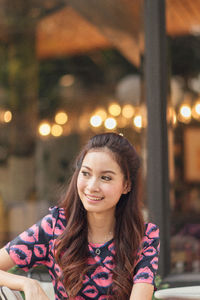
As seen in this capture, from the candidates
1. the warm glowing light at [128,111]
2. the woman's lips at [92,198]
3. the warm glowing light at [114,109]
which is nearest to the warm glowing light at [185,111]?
the warm glowing light at [128,111]

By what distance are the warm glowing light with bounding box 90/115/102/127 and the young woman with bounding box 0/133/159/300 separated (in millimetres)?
6321

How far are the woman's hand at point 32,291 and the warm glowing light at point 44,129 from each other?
21.1ft

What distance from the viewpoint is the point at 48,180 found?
779 centimetres

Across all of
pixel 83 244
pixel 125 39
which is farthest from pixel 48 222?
pixel 125 39

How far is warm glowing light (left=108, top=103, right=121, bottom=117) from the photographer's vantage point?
8047 mm

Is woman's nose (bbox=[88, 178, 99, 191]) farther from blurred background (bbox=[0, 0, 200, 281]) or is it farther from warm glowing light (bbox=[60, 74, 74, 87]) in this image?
warm glowing light (bbox=[60, 74, 74, 87])

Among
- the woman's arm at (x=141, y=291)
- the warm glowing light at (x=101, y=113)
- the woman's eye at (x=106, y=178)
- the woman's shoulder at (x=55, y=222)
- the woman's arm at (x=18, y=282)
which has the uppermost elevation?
the warm glowing light at (x=101, y=113)

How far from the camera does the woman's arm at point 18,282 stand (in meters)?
1.48

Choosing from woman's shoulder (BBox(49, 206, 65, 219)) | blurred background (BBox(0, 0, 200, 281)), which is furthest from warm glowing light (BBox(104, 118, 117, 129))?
woman's shoulder (BBox(49, 206, 65, 219))

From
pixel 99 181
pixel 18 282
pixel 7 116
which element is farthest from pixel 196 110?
pixel 18 282

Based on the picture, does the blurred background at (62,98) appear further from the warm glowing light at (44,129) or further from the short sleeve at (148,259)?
the short sleeve at (148,259)

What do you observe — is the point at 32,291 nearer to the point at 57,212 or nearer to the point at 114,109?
the point at 57,212

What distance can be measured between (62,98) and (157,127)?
5.31m

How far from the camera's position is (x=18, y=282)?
153 cm
